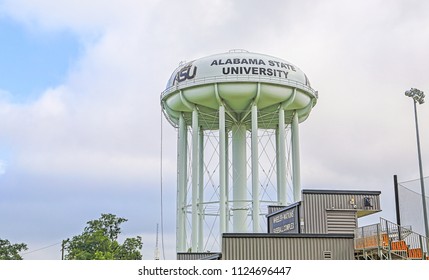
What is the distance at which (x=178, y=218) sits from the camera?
143 ft

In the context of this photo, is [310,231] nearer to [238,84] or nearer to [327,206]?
[327,206]

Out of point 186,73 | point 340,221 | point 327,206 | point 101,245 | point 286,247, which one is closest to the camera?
point 286,247

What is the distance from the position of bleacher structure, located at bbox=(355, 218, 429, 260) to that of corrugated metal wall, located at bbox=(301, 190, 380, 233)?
18.2 feet

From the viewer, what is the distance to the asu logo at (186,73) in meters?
41.4

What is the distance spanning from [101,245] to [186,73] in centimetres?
2212

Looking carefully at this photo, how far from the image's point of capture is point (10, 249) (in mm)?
59969

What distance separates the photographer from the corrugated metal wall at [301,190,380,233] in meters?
31.5

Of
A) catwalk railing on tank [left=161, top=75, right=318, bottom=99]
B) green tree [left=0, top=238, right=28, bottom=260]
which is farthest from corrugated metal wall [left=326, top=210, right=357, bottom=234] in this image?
green tree [left=0, top=238, right=28, bottom=260]

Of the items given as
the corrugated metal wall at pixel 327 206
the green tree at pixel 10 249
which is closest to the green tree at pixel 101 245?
the green tree at pixel 10 249

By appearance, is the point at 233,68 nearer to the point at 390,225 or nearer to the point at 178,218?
the point at 178,218

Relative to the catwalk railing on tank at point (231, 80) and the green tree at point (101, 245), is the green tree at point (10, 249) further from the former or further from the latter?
the catwalk railing on tank at point (231, 80)

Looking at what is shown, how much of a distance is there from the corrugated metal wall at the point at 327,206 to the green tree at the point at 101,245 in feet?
80.6

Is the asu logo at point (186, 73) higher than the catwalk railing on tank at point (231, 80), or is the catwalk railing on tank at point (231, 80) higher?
the asu logo at point (186, 73)

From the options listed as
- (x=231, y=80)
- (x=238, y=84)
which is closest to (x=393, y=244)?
(x=238, y=84)
